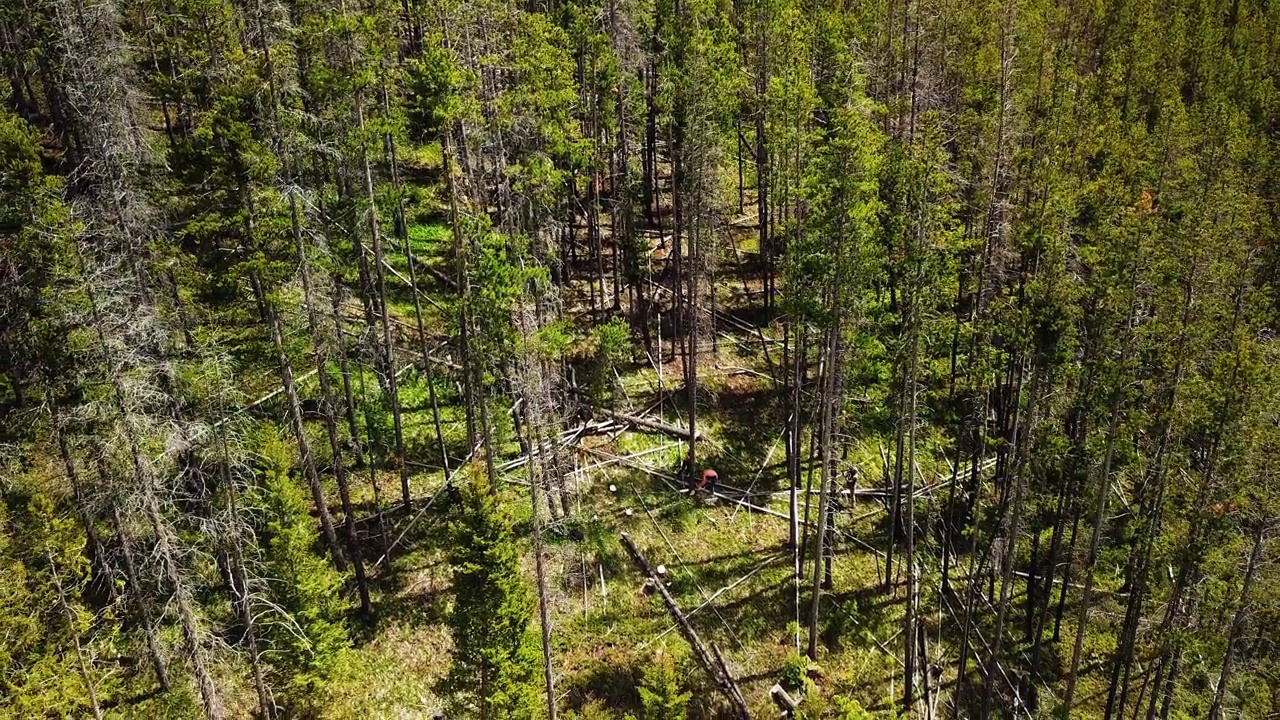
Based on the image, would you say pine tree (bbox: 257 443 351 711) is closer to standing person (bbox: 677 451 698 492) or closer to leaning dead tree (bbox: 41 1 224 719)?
leaning dead tree (bbox: 41 1 224 719)

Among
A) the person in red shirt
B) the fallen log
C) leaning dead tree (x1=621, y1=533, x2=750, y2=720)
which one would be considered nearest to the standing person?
the person in red shirt

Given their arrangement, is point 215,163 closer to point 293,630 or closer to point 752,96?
point 293,630

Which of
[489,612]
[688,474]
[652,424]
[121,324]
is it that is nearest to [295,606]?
[489,612]

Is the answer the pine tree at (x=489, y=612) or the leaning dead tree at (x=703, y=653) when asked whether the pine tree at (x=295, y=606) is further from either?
the leaning dead tree at (x=703, y=653)

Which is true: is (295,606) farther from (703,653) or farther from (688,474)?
(688,474)

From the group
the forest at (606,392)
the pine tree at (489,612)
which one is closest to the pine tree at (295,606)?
the forest at (606,392)

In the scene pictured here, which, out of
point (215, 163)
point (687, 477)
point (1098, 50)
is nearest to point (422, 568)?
point (687, 477)
